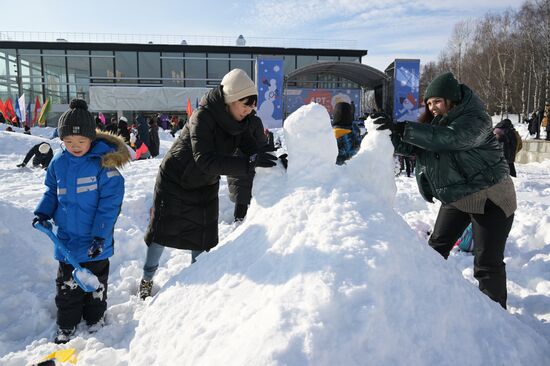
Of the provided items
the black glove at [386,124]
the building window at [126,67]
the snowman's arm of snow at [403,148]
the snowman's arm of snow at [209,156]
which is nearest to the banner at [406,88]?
the snowman's arm of snow at [403,148]

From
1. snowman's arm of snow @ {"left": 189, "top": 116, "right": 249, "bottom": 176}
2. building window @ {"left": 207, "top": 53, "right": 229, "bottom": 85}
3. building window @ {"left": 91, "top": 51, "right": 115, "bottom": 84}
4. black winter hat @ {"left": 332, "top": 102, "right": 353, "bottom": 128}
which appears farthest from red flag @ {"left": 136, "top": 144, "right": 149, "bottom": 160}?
building window @ {"left": 91, "top": 51, "right": 115, "bottom": 84}

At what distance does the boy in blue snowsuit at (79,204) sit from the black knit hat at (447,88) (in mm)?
2256

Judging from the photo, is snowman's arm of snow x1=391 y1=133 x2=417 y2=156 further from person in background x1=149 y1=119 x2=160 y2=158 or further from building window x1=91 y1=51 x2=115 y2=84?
building window x1=91 y1=51 x2=115 y2=84

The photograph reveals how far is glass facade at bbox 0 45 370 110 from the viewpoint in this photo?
31.3 meters

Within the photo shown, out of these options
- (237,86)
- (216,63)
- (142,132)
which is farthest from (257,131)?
(216,63)

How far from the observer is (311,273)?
1.48 m

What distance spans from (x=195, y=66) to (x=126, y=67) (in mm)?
5678

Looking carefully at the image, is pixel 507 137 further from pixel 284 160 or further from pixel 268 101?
pixel 268 101

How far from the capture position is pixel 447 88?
2.54 metres

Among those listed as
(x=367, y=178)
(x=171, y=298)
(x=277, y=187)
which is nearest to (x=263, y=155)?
(x=277, y=187)

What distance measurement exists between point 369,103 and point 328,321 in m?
25.2

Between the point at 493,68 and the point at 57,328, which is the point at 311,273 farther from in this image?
the point at 493,68

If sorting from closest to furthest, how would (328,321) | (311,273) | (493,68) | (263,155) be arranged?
(328,321)
(311,273)
(263,155)
(493,68)

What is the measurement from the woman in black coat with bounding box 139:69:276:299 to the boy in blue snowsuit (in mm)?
352
